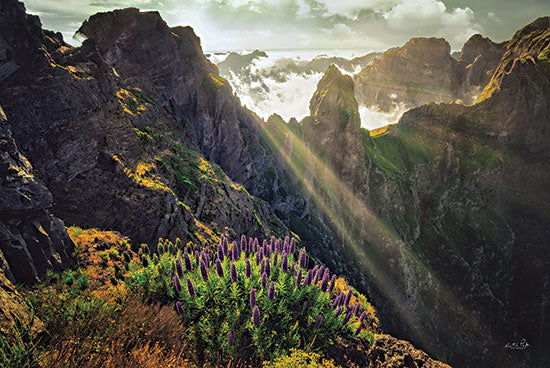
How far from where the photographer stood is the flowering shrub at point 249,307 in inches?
332

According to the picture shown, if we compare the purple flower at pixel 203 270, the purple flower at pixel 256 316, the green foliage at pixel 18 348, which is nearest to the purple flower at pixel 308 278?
the purple flower at pixel 256 316

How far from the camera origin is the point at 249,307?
9.34 metres

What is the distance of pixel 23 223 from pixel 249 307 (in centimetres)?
1077

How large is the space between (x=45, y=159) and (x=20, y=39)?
8838 millimetres

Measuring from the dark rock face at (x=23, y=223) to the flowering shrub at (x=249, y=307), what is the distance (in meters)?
4.16

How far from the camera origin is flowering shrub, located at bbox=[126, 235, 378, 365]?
8.43 meters

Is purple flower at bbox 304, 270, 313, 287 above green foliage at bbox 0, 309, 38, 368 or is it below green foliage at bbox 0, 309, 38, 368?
below

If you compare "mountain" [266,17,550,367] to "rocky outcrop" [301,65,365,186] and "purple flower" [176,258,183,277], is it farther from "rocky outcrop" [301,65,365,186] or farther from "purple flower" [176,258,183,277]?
"purple flower" [176,258,183,277]

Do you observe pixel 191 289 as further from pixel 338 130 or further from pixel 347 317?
pixel 338 130

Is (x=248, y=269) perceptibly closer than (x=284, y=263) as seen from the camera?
Yes

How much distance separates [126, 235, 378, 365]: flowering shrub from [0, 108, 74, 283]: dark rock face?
4.16 meters

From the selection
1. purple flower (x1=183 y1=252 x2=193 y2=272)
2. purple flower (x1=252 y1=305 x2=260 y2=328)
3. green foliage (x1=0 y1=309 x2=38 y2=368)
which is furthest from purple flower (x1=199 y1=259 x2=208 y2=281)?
green foliage (x1=0 y1=309 x2=38 y2=368)

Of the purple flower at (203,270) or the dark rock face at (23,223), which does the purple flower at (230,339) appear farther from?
the dark rock face at (23,223)

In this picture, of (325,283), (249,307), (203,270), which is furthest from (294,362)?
(203,270)
